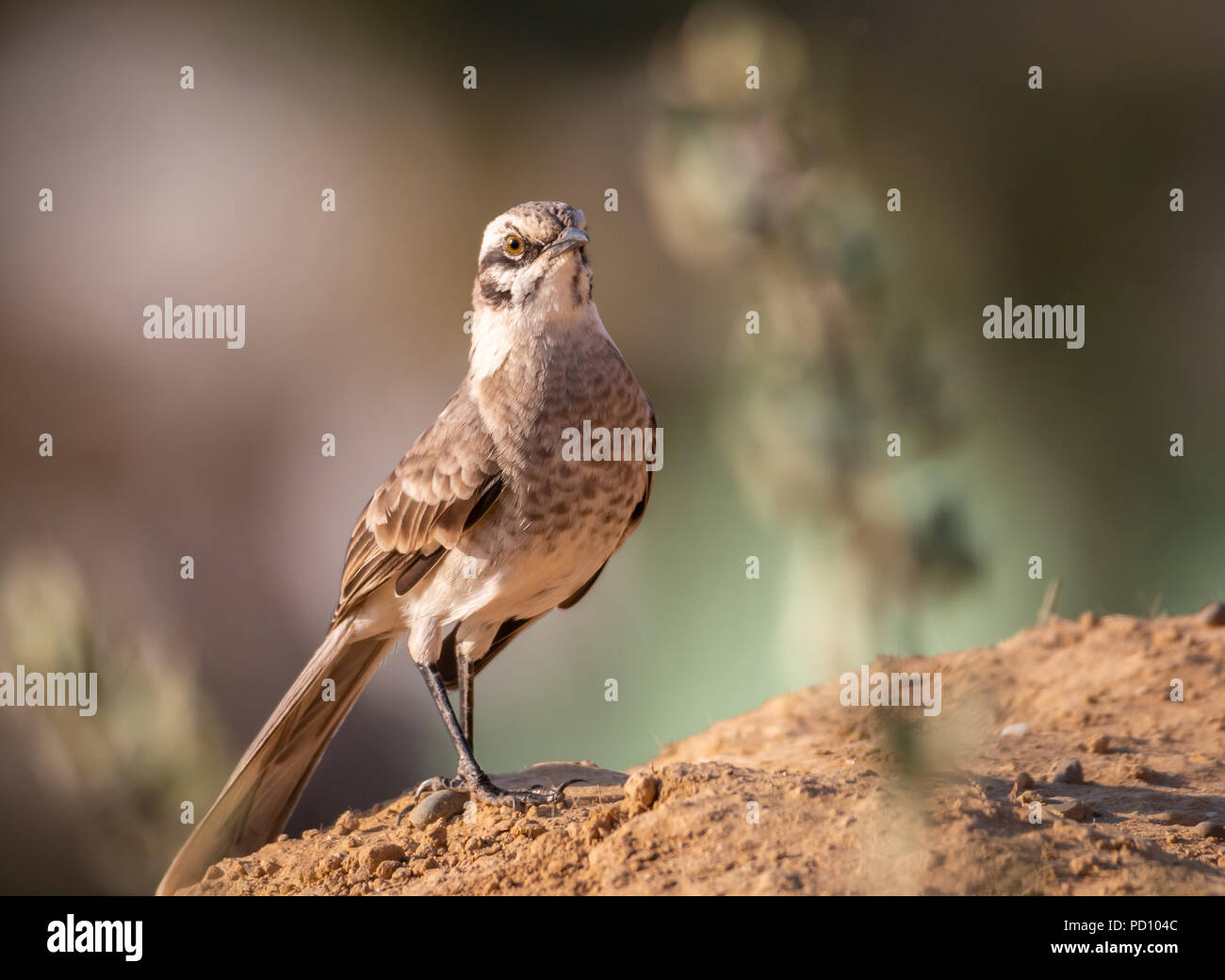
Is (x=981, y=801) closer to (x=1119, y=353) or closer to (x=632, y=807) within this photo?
(x=632, y=807)

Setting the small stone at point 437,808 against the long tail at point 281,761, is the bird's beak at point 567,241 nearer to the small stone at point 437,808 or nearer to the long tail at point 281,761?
the long tail at point 281,761

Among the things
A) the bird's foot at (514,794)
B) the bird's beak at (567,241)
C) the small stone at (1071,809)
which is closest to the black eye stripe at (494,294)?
the bird's beak at (567,241)

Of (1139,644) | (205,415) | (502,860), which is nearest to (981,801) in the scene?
(502,860)

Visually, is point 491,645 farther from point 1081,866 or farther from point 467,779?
point 1081,866

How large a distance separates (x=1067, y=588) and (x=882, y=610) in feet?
12.5

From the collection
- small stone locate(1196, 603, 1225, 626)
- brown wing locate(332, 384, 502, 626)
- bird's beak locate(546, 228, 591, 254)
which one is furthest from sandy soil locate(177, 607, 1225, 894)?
bird's beak locate(546, 228, 591, 254)

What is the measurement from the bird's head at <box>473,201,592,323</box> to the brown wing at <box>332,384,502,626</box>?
1.53ft

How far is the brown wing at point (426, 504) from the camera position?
4320mm

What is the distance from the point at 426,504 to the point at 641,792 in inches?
61.2

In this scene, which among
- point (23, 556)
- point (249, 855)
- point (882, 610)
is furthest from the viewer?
point (23, 556)

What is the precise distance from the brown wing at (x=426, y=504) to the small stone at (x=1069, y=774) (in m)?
2.46

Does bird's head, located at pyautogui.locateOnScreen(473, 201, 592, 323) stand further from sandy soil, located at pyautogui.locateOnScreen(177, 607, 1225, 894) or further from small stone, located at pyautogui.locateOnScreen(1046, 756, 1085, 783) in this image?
small stone, located at pyautogui.locateOnScreen(1046, 756, 1085, 783)

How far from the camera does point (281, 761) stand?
15.6ft

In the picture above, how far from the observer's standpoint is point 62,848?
491 centimetres
